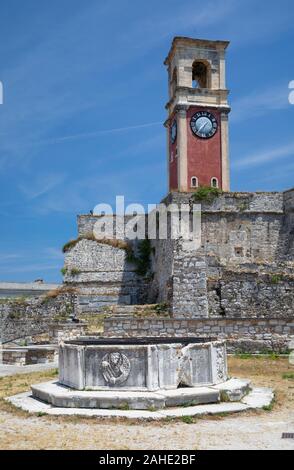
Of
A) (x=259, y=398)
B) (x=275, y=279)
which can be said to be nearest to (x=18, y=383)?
(x=259, y=398)

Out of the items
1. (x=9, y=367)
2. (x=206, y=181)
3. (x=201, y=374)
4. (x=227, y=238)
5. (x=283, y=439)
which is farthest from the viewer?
(x=206, y=181)

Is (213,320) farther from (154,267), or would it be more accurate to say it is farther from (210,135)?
(210,135)

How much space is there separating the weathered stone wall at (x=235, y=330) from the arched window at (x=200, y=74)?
20.6 metres

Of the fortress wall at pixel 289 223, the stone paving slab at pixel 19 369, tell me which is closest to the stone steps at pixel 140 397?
the stone paving slab at pixel 19 369

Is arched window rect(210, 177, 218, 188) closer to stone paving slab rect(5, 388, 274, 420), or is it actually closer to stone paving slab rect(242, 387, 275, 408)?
stone paving slab rect(242, 387, 275, 408)

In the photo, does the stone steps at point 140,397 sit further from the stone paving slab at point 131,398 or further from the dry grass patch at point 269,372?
the dry grass patch at point 269,372

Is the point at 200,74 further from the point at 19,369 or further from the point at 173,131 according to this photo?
the point at 19,369

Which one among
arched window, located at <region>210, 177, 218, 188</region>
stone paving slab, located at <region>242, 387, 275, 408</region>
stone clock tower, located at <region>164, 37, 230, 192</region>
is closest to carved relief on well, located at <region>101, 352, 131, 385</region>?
stone paving slab, located at <region>242, 387, 275, 408</region>

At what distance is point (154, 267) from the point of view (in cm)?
2781

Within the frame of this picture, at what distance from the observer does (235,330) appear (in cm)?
1381

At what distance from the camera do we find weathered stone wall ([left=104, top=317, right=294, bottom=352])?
13477 mm

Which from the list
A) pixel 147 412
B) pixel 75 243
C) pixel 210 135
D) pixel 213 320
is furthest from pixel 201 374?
pixel 210 135

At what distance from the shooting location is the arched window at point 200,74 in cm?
3148
